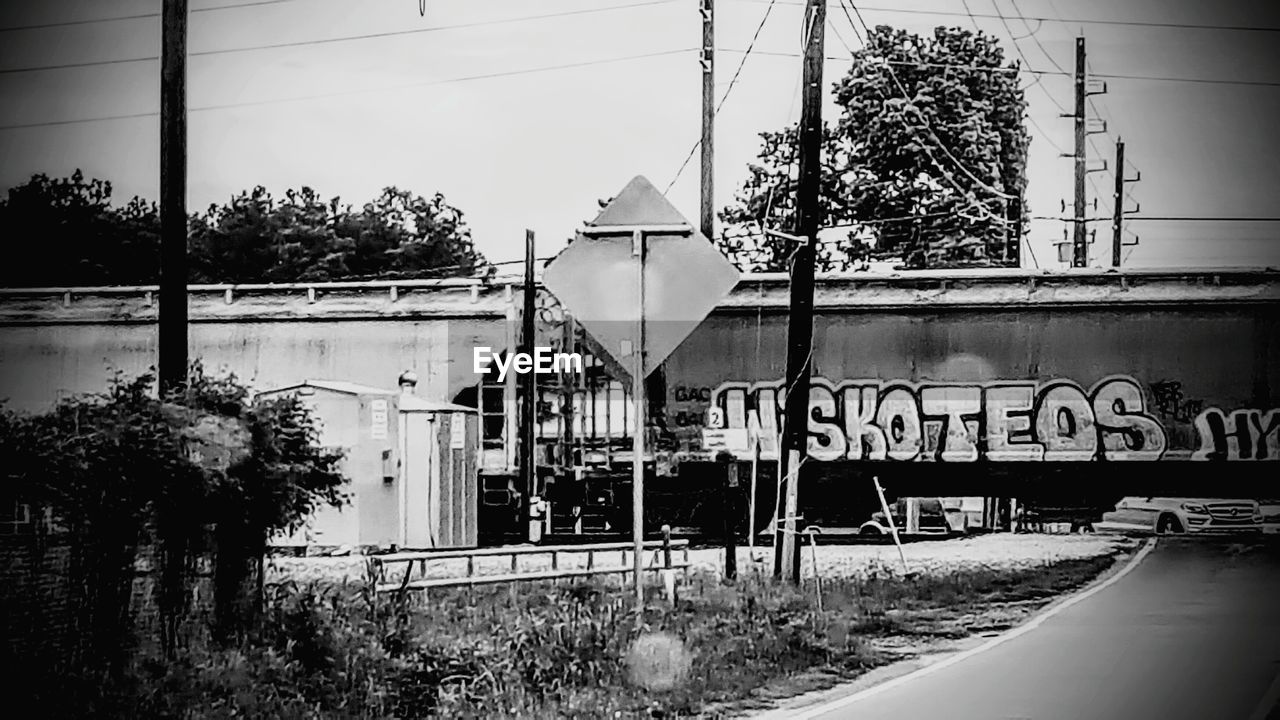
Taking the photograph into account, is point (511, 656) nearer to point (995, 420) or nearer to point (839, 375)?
point (839, 375)

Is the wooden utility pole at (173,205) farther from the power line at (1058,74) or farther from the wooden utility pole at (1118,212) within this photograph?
the wooden utility pole at (1118,212)

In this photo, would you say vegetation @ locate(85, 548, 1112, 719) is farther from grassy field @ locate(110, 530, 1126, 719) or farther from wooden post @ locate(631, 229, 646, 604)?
wooden post @ locate(631, 229, 646, 604)

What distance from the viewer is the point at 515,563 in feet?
32.8

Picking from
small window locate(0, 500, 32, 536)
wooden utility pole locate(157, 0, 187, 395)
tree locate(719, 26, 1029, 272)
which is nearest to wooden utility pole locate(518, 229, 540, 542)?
tree locate(719, 26, 1029, 272)

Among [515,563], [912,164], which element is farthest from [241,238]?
[912,164]

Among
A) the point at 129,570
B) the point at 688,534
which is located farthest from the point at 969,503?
the point at 129,570

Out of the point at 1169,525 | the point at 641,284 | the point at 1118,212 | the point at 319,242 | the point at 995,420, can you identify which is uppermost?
the point at 1118,212

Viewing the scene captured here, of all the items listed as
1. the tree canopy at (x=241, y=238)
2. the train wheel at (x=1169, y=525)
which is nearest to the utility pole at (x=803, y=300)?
the tree canopy at (x=241, y=238)

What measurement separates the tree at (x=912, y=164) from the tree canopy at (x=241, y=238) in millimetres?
1757

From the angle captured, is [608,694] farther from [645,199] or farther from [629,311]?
[645,199]

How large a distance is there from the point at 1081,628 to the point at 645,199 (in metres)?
4.61

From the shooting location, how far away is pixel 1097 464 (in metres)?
10.5

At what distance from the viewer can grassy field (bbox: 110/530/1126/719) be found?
809 cm
